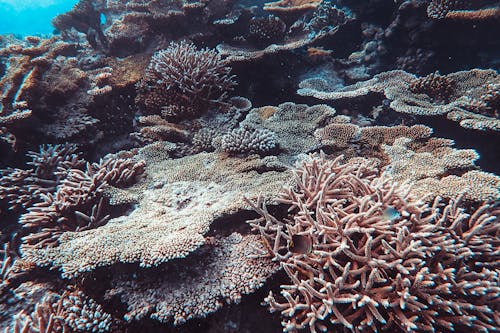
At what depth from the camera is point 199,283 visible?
2479 mm

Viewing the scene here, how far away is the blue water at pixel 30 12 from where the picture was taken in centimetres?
6091

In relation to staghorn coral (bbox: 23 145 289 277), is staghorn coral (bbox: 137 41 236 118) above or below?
above

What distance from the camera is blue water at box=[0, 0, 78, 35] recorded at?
60.9m

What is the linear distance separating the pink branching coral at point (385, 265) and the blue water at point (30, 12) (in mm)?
78166

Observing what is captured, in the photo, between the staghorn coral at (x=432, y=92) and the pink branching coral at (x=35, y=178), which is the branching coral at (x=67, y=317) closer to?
the pink branching coral at (x=35, y=178)

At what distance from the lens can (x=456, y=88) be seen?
4906 mm

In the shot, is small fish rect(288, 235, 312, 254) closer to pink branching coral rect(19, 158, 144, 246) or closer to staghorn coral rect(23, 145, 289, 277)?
staghorn coral rect(23, 145, 289, 277)

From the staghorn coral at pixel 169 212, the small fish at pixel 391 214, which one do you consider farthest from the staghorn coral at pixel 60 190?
the small fish at pixel 391 214

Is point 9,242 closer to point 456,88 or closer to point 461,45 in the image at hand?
point 456,88

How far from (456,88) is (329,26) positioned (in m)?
3.69

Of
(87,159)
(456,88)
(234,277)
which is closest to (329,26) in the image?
(456,88)

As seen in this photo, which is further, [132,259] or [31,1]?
[31,1]

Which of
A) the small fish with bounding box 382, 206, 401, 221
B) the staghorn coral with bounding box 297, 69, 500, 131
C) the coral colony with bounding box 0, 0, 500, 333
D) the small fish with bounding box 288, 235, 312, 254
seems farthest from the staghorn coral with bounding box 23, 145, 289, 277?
the staghorn coral with bounding box 297, 69, 500, 131

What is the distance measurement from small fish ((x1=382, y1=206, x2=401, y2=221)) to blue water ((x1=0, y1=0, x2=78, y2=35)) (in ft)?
257
